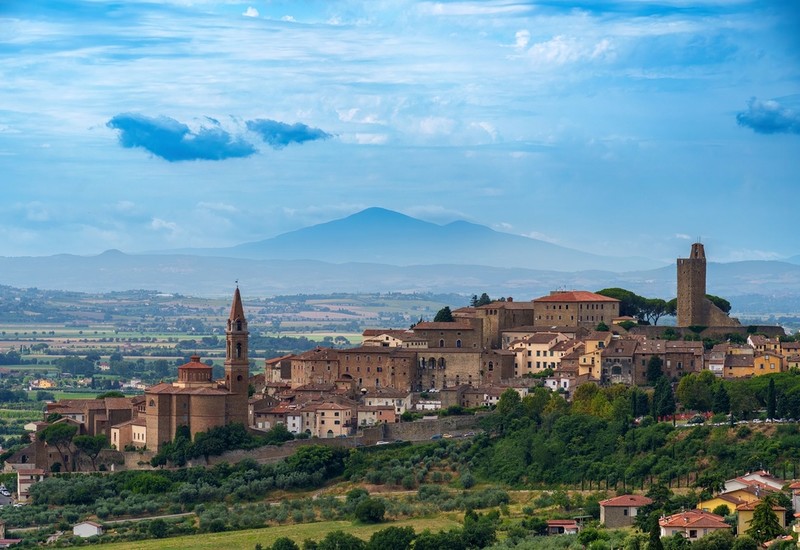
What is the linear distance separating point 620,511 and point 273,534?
1200 centimetres

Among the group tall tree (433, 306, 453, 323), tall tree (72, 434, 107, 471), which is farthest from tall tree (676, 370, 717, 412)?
tall tree (72, 434, 107, 471)

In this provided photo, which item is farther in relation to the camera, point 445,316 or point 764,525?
point 445,316

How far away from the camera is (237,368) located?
72188 mm

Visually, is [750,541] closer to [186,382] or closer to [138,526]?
[138,526]

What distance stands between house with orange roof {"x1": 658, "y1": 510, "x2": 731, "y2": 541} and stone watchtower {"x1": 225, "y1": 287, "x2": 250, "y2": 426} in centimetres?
2436

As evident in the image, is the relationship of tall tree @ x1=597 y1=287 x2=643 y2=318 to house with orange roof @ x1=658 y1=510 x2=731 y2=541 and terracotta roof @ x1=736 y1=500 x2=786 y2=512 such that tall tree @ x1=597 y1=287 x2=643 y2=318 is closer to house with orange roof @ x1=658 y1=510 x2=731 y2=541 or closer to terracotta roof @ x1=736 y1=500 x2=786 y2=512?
terracotta roof @ x1=736 y1=500 x2=786 y2=512

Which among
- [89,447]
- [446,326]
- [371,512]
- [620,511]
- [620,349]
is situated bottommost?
[371,512]

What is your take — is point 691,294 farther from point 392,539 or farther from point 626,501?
point 392,539

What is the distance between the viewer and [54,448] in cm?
7050

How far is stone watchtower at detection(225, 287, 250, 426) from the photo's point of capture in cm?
7062

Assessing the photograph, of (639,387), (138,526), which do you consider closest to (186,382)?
(138,526)

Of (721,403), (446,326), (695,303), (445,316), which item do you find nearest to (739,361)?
(721,403)

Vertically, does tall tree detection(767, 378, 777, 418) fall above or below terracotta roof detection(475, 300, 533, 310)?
below

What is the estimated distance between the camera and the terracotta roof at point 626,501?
178ft
